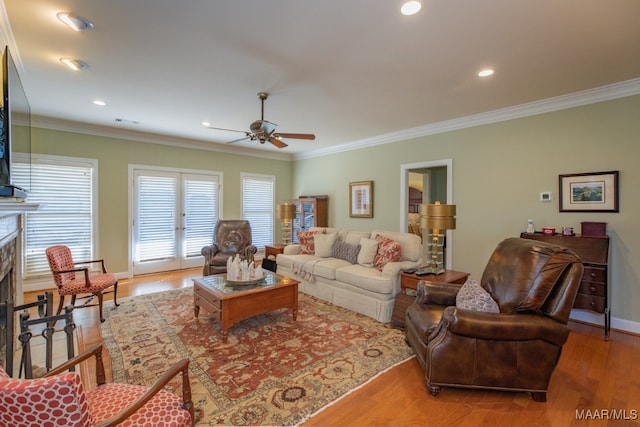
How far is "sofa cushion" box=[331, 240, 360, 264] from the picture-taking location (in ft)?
14.4

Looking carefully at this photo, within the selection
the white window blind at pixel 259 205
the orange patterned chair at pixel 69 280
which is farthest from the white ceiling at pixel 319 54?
the white window blind at pixel 259 205

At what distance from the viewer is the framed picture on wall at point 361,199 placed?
5.72m

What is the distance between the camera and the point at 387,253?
3902 mm

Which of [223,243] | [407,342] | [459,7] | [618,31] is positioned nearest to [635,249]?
[618,31]

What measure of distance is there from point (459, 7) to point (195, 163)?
18.0 feet

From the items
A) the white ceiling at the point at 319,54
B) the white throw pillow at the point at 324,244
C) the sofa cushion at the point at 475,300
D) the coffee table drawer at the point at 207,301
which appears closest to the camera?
the white ceiling at the point at 319,54

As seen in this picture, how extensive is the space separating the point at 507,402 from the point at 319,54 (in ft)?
10.2

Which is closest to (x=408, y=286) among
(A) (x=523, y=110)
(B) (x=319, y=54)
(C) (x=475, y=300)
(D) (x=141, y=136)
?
(C) (x=475, y=300)

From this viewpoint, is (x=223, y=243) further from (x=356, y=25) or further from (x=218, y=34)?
(x=356, y=25)

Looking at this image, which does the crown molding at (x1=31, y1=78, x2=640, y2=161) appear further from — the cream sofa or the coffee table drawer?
the coffee table drawer

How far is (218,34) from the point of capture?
90.6 inches

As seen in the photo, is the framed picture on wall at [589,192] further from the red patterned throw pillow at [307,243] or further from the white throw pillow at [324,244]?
the red patterned throw pillow at [307,243]

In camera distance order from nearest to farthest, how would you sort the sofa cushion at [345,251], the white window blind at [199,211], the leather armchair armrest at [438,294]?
the leather armchair armrest at [438,294], the sofa cushion at [345,251], the white window blind at [199,211]

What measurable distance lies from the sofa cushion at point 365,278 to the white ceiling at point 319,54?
7.11 ft
